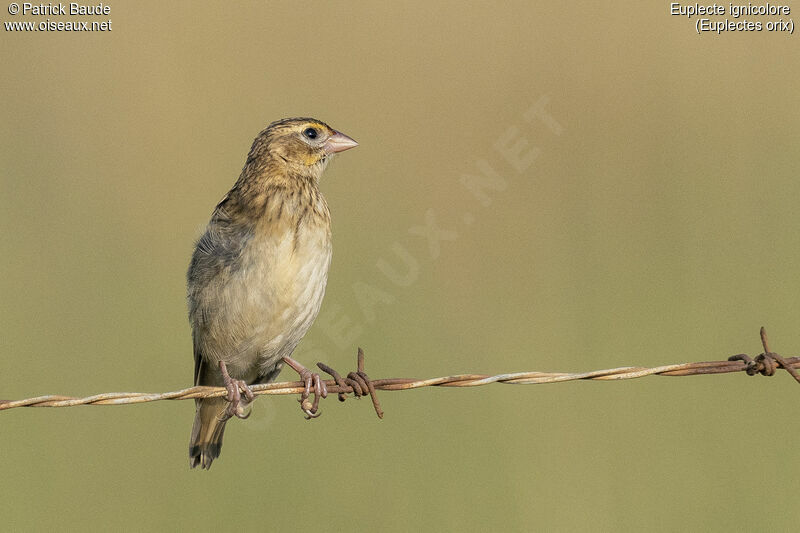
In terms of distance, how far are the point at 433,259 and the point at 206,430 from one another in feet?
10.0

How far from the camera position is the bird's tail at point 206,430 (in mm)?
5926

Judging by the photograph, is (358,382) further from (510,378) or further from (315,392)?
(510,378)

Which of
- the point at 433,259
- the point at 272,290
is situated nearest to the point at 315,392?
the point at 272,290

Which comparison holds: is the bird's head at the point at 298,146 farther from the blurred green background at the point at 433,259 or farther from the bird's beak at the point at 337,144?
the blurred green background at the point at 433,259

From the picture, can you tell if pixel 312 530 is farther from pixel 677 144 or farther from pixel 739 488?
pixel 677 144

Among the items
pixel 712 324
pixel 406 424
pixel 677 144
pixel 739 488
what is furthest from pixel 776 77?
pixel 406 424

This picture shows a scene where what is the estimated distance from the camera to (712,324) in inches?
300

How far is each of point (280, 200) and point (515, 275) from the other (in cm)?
326

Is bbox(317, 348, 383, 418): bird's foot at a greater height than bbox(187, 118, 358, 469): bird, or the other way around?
bbox(187, 118, 358, 469): bird

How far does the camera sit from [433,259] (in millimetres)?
8414

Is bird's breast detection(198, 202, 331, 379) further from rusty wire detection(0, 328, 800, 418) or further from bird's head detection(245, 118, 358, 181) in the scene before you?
rusty wire detection(0, 328, 800, 418)

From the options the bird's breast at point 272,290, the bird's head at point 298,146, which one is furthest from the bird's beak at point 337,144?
the bird's breast at point 272,290

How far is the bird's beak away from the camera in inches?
240

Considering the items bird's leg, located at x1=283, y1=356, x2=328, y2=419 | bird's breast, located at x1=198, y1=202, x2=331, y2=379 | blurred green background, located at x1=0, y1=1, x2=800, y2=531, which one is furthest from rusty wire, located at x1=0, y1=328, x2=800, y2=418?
blurred green background, located at x1=0, y1=1, x2=800, y2=531
